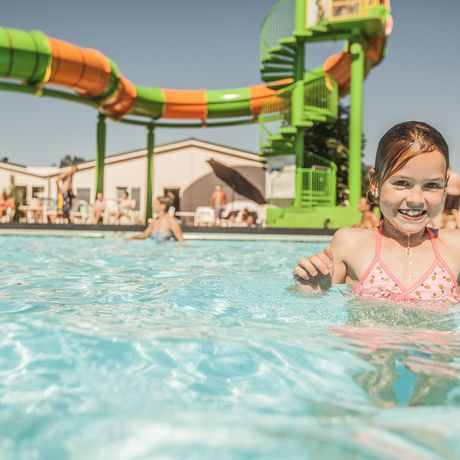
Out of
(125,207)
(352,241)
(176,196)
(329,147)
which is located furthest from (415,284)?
(176,196)

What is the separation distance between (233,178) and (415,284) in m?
15.8

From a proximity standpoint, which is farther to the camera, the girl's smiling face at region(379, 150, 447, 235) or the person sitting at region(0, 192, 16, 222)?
the person sitting at region(0, 192, 16, 222)

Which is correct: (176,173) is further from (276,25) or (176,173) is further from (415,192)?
(415,192)

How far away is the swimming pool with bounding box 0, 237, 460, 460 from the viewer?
116 centimetres

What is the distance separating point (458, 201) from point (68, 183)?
33.6 feet

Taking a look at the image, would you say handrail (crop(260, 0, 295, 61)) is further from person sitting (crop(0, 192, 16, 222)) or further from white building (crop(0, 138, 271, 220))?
person sitting (crop(0, 192, 16, 222))

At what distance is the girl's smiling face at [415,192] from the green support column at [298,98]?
1171 cm

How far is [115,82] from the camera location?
1511 cm

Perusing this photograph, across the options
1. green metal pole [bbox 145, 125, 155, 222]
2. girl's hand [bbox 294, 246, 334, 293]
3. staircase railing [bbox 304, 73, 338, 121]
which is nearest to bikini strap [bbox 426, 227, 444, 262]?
girl's hand [bbox 294, 246, 334, 293]

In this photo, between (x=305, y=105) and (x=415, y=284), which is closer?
(x=415, y=284)

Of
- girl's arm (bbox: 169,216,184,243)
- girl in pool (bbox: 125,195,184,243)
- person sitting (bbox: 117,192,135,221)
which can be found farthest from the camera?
person sitting (bbox: 117,192,135,221)

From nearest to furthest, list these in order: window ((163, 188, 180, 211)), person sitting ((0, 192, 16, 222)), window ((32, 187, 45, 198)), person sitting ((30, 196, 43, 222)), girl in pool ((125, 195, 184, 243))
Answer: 1. girl in pool ((125, 195, 184, 243))
2. person sitting ((0, 192, 16, 222))
3. person sitting ((30, 196, 43, 222))
4. window ((163, 188, 180, 211))
5. window ((32, 187, 45, 198))

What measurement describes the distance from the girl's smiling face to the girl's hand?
0.42m

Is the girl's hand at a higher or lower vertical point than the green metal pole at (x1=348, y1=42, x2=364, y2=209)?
lower
